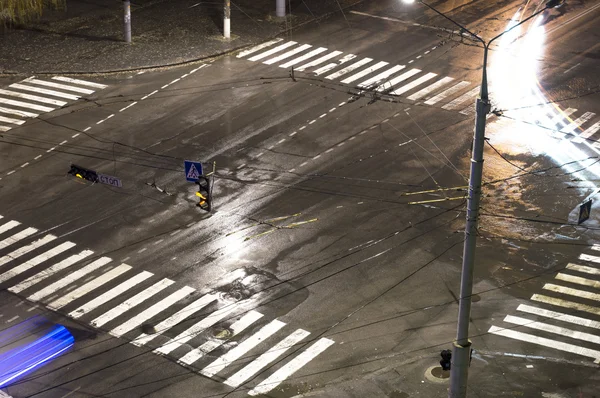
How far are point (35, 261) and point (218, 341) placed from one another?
7056 mm

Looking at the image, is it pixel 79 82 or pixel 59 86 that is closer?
pixel 59 86

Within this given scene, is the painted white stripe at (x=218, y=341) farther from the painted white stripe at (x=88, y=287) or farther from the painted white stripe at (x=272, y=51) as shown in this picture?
the painted white stripe at (x=272, y=51)

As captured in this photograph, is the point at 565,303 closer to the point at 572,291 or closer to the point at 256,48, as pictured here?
the point at 572,291

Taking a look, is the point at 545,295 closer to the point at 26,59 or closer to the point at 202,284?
the point at 202,284

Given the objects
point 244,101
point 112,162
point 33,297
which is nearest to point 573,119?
point 244,101

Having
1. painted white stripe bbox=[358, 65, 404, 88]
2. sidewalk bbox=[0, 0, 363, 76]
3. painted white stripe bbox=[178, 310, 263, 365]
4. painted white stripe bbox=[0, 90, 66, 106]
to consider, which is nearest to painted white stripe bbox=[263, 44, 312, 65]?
sidewalk bbox=[0, 0, 363, 76]

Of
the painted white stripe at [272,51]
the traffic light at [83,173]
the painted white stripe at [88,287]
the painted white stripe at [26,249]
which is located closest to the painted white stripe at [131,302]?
the painted white stripe at [88,287]

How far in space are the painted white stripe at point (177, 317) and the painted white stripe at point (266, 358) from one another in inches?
110

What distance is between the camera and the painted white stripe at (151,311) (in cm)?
2823

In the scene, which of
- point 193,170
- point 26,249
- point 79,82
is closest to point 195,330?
point 193,170

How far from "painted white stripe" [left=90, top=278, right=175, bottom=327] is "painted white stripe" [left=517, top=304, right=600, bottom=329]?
980 cm

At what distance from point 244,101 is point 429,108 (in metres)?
7.16

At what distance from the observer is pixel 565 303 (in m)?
29.0

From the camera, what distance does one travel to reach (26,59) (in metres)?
46.3
